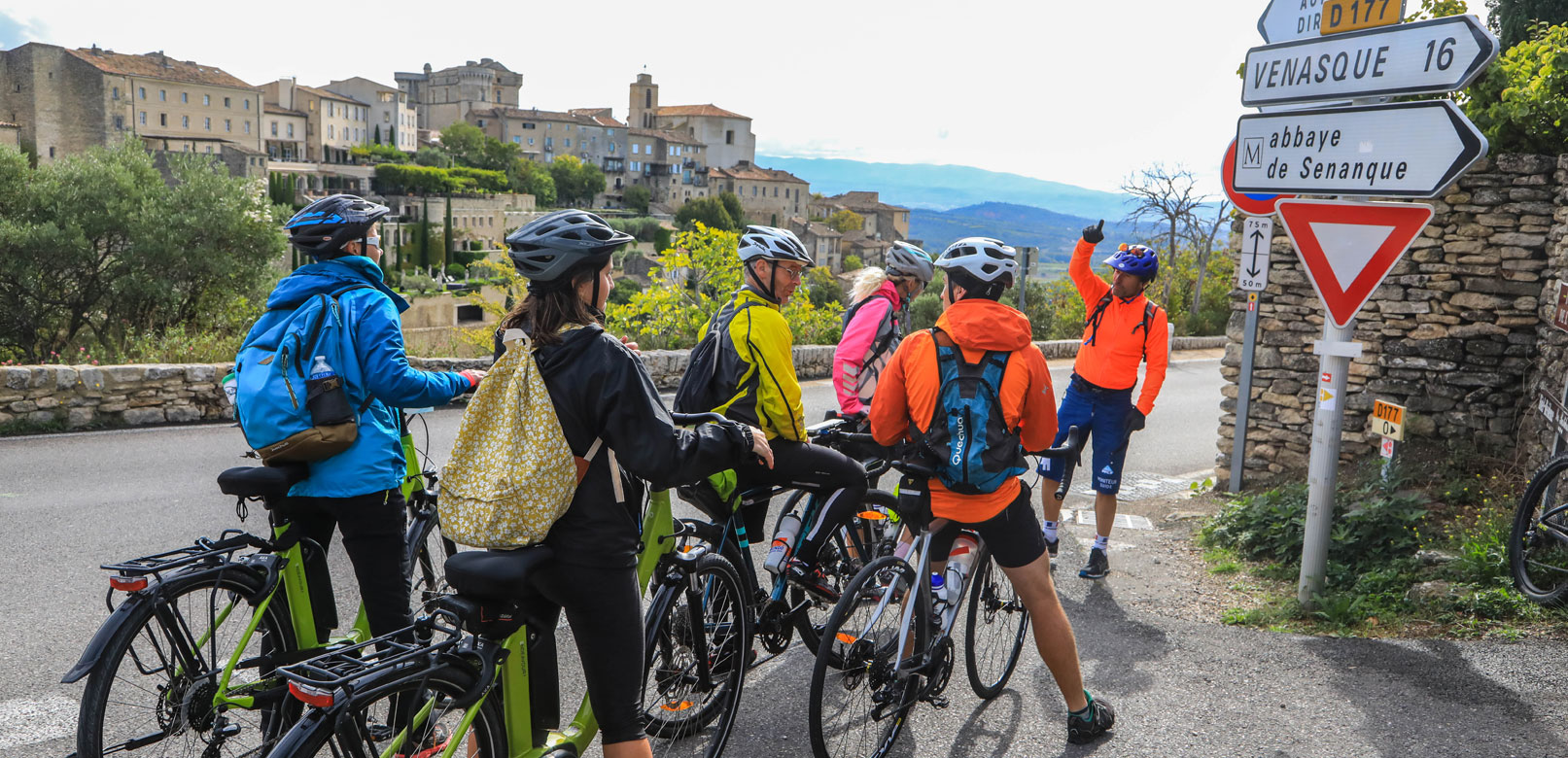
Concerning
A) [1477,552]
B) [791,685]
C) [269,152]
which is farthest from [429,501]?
[269,152]

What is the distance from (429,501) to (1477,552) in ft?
17.3

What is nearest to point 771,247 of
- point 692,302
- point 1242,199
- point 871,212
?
point 1242,199

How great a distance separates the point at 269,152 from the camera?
106938 mm

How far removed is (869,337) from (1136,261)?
75.7 inches

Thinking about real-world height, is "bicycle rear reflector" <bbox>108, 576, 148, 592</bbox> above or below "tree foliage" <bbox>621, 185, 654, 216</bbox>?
below

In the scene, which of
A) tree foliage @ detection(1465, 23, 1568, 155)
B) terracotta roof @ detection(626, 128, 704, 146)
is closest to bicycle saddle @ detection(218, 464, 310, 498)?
tree foliage @ detection(1465, 23, 1568, 155)

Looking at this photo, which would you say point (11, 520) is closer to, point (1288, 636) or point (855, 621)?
point (855, 621)

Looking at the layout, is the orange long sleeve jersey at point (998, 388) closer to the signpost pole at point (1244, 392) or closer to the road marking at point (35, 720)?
the road marking at point (35, 720)

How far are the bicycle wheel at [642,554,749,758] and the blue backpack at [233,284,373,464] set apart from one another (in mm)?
1217

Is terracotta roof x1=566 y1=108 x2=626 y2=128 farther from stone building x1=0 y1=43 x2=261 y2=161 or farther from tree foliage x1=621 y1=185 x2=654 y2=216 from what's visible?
stone building x1=0 y1=43 x2=261 y2=161

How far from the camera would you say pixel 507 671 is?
9.62 ft

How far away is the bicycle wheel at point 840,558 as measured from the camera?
468 centimetres

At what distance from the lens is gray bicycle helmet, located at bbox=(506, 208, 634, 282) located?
2822 millimetres

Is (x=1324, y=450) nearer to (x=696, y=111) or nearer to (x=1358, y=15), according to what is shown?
(x=1358, y=15)
